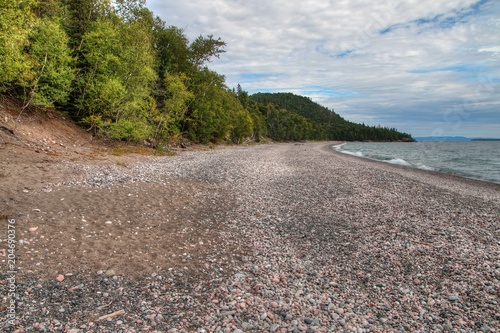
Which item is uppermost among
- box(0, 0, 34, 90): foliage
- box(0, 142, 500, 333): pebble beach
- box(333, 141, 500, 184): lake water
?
box(0, 0, 34, 90): foliage

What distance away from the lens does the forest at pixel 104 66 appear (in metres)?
19.5

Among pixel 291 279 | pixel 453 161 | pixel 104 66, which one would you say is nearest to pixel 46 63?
pixel 104 66

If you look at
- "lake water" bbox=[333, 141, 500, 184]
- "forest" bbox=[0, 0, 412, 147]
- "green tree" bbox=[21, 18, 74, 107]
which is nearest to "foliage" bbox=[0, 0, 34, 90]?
"forest" bbox=[0, 0, 412, 147]

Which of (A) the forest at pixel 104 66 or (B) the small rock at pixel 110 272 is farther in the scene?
(A) the forest at pixel 104 66

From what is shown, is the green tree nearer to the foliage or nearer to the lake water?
the foliage

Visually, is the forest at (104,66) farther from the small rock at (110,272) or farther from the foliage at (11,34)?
the small rock at (110,272)

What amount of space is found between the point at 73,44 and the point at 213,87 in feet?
83.7

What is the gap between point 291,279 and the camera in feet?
24.2

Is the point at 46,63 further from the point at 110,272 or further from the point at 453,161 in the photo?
the point at 453,161

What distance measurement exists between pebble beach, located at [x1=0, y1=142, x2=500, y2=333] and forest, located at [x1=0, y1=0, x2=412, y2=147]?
11.8m

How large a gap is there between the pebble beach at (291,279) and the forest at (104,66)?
38.6 ft

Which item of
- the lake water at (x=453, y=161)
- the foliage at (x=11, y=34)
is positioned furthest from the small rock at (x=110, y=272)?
the lake water at (x=453, y=161)

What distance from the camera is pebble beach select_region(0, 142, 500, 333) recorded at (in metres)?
5.66

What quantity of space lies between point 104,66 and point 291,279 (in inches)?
1130
